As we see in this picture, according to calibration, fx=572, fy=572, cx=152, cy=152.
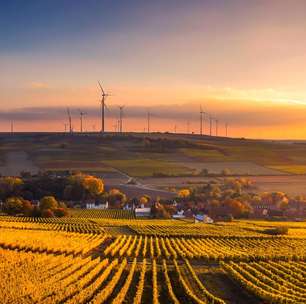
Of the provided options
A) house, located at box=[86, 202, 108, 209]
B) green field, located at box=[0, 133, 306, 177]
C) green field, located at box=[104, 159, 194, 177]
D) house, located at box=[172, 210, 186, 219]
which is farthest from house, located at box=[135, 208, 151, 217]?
green field, located at box=[0, 133, 306, 177]

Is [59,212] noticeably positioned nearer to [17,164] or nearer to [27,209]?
[27,209]

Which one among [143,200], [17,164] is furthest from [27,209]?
[17,164]

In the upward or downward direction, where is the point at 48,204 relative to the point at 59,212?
upward

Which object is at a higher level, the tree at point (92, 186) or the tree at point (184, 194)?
the tree at point (92, 186)

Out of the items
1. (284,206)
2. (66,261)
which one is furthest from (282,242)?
(284,206)

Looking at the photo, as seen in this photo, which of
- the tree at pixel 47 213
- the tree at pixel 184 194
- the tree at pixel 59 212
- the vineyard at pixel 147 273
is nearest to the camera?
the vineyard at pixel 147 273

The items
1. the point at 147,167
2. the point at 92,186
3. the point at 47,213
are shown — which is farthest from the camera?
the point at 147,167

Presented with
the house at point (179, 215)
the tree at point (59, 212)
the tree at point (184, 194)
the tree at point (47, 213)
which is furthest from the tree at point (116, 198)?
the tree at point (47, 213)

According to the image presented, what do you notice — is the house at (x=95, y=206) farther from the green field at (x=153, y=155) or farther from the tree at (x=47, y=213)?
the green field at (x=153, y=155)
